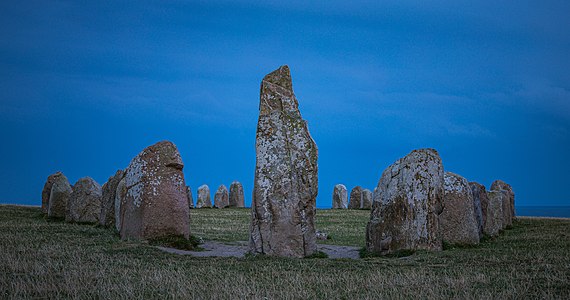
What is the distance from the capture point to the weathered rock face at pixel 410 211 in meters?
15.3

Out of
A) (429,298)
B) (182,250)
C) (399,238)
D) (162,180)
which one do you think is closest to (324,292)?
(429,298)

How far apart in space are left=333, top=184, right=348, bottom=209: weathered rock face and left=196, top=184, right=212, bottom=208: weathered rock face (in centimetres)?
1105

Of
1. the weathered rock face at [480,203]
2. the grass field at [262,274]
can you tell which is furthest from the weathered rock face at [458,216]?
the weathered rock face at [480,203]

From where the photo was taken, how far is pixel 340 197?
4791 cm

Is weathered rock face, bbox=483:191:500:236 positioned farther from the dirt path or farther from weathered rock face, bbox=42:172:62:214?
weathered rock face, bbox=42:172:62:214

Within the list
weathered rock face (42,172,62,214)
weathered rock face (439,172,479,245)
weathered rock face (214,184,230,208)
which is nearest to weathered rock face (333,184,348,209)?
weathered rock face (214,184,230,208)

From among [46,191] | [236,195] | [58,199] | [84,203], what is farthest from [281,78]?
[236,195]

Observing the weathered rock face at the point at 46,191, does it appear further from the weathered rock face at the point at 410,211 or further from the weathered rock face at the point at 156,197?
the weathered rock face at the point at 410,211

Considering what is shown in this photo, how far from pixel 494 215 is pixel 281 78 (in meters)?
11.5

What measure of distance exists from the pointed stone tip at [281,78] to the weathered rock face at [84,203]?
488 inches

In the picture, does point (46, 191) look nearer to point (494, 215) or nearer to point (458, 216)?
point (458, 216)

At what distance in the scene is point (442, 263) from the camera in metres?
13.0

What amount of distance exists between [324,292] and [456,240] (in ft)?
30.7

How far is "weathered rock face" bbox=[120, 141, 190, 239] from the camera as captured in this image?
55.1 ft
